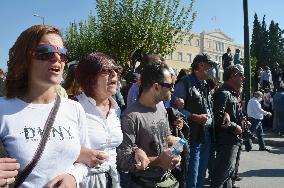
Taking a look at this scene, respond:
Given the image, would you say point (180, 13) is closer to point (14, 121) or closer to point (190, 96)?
point (190, 96)

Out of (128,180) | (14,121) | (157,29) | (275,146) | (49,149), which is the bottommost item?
(275,146)

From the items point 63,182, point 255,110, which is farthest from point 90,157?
point 255,110

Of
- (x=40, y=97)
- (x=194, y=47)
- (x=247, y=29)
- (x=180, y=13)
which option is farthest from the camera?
(x=194, y=47)

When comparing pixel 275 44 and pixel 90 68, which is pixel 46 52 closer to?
pixel 90 68

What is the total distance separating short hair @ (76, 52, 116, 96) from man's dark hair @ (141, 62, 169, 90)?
0.48m

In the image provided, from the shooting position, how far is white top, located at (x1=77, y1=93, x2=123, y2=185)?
Answer: 280 cm

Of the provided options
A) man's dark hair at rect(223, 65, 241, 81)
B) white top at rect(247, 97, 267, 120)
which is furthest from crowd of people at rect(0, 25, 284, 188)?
white top at rect(247, 97, 267, 120)

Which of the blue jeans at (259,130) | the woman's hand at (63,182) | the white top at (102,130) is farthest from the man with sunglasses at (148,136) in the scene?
the blue jeans at (259,130)

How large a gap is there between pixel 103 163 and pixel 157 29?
20.9 metres

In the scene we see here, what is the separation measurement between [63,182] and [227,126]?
3895 mm

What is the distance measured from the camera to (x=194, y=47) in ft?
280

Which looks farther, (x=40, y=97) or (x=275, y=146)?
(x=275, y=146)

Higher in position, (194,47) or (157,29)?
(194,47)

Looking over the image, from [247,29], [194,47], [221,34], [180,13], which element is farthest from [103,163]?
[221,34]
